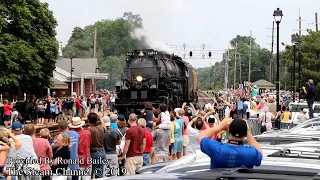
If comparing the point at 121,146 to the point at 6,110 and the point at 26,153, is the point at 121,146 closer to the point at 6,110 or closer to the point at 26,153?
the point at 26,153

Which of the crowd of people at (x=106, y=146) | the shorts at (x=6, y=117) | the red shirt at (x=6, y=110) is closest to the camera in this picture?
the crowd of people at (x=106, y=146)

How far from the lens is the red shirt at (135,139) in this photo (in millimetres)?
11711

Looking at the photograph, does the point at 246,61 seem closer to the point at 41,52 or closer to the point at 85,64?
the point at 85,64

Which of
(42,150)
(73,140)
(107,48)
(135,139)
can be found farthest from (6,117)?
(107,48)

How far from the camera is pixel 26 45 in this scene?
42281mm

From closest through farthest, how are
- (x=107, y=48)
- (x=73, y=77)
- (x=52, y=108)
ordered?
1. (x=52, y=108)
2. (x=73, y=77)
3. (x=107, y=48)

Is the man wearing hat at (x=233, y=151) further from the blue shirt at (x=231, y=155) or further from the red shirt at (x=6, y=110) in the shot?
the red shirt at (x=6, y=110)

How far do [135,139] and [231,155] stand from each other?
6.74m

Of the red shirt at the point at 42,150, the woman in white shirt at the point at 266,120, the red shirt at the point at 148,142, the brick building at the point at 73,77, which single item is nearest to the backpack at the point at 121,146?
the red shirt at the point at 148,142

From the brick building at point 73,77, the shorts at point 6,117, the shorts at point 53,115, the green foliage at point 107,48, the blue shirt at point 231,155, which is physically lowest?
the shorts at point 53,115

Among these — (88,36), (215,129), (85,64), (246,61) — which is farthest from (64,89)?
(246,61)

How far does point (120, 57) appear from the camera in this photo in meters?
107

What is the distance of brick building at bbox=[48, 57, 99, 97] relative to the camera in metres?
61.8

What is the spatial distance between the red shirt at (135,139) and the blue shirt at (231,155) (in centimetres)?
657
